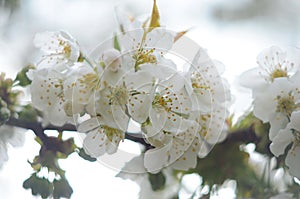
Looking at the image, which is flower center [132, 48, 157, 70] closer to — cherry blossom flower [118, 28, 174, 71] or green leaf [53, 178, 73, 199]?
cherry blossom flower [118, 28, 174, 71]

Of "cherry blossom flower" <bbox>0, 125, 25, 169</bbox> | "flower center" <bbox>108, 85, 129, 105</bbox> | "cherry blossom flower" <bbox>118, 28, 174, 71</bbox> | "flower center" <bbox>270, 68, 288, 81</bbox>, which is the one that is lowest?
"cherry blossom flower" <bbox>0, 125, 25, 169</bbox>

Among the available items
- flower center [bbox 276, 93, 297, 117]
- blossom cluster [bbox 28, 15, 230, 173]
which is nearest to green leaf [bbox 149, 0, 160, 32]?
blossom cluster [bbox 28, 15, 230, 173]

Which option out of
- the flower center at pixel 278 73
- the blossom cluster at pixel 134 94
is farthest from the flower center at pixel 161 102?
the flower center at pixel 278 73

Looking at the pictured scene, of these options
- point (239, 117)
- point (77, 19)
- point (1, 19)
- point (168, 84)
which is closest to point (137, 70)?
point (168, 84)

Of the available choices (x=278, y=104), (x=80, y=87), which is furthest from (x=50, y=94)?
(x=278, y=104)

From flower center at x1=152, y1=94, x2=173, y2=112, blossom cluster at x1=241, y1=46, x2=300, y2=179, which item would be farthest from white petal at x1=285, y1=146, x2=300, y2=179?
flower center at x1=152, y1=94, x2=173, y2=112

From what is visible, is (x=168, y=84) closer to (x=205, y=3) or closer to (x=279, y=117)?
(x=279, y=117)

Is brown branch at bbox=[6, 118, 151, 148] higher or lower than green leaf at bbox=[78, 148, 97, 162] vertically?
higher
